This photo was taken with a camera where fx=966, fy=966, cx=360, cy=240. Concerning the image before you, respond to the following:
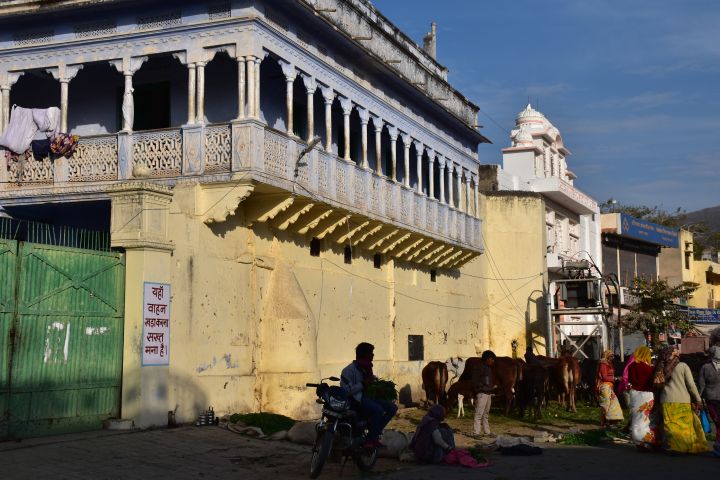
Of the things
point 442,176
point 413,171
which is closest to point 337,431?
point 442,176

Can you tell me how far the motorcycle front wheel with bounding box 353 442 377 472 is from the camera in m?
12.1

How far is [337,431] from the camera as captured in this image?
11.8m

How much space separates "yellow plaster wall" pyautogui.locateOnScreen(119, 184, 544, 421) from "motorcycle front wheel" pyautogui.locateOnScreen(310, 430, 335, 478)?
13.6ft

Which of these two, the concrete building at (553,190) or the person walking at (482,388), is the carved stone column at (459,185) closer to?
the concrete building at (553,190)

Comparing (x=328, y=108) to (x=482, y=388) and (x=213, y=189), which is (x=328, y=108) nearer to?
(x=213, y=189)

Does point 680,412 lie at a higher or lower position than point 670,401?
lower

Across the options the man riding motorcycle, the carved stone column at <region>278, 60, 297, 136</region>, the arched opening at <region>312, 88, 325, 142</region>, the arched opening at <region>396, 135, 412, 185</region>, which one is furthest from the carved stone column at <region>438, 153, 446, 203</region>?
the man riding motorcycle

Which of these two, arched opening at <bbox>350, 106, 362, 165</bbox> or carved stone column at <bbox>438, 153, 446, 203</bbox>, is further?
carved stone column at <bbox>438, 153, 446, 203</bbox>

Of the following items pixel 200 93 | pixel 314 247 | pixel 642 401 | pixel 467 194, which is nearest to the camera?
pixel 642 401

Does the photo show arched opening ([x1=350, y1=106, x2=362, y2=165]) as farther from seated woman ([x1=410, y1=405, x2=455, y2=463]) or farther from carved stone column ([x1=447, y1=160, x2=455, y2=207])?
seated woman ([x1=410, y1=405, x2=455, y2=463])

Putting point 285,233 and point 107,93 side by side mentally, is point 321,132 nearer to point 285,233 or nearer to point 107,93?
point 285,233

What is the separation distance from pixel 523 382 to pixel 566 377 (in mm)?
2316

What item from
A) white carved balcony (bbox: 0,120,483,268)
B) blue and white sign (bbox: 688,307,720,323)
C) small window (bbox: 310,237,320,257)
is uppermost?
white carved balcony (bbox: 0,120,483,268)

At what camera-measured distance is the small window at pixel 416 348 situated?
26.7 meters
